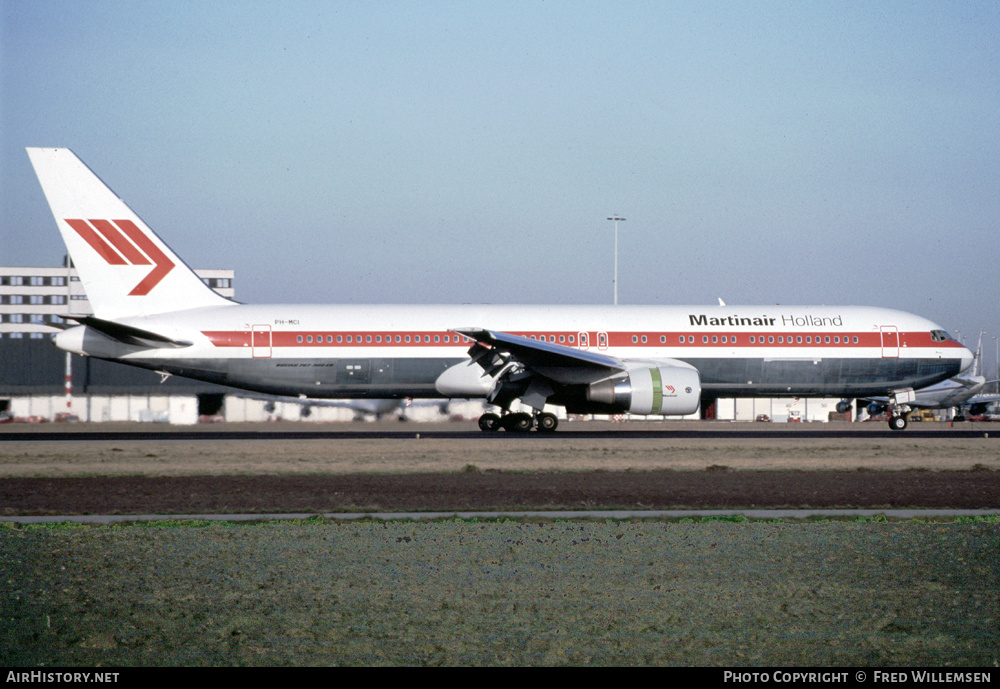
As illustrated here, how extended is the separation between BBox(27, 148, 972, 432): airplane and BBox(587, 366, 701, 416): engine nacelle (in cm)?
4

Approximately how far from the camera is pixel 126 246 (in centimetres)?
3266

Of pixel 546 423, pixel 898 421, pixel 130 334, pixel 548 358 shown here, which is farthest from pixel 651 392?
pixel 130 334

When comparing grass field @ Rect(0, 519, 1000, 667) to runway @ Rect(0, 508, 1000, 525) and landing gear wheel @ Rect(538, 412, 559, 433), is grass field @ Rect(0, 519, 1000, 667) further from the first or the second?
landing gear wheel @ Rect(538, 412, 559, 433)

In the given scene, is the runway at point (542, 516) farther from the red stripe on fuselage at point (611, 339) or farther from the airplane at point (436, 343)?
the red stripe on fuselage at point (611, 339)

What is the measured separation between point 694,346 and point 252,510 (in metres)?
21.6

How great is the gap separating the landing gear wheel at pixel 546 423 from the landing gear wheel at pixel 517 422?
47 centimetres

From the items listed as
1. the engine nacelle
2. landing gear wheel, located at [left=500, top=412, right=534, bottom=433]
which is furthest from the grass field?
landing gear wheel, located at [left=500, top=412, right=534, bottom=433]

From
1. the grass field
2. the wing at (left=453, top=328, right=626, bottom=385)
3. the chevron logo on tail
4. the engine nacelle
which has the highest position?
the chevron logo on tail

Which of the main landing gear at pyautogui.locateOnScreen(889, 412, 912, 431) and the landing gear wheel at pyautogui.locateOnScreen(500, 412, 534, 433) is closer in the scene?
the landing gear wheel at pyautogui.locateOnScreen(500, 412, 534, 433)

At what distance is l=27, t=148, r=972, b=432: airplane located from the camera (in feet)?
102
